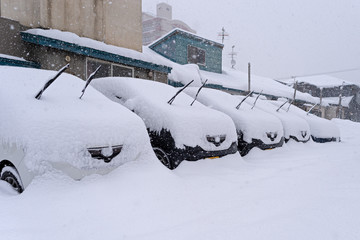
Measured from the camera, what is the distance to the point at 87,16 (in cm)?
938

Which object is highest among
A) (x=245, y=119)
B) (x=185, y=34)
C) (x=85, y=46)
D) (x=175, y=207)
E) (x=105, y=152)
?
(x=185, y=34)

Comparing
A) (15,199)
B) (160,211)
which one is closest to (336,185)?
(160,211)

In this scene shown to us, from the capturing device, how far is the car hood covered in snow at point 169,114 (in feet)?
12.3

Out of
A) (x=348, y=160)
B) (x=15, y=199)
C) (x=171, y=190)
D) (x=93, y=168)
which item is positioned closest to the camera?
(x=15, y=199)

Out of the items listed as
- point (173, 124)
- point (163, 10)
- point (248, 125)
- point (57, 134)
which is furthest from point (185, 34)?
point (163, 10)

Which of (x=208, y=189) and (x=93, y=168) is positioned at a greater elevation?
(x=93, y=168)

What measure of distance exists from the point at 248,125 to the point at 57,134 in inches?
147

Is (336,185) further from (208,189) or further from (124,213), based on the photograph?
(124,213)

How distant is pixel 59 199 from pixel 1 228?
0.48m

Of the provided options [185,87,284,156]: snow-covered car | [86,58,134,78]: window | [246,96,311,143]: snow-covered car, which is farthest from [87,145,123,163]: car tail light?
[86,58,134,78]: window

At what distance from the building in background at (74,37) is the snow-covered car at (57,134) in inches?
178

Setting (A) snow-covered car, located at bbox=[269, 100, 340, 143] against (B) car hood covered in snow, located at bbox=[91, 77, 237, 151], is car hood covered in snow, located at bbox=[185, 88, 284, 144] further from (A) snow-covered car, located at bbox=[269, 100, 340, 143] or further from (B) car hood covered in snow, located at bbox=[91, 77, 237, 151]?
(A) snow-covered car, located at bbox=[269, 100, 340, 143]

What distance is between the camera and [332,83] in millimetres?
39656

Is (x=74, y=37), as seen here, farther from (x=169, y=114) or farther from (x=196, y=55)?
(x=196, y=55)
